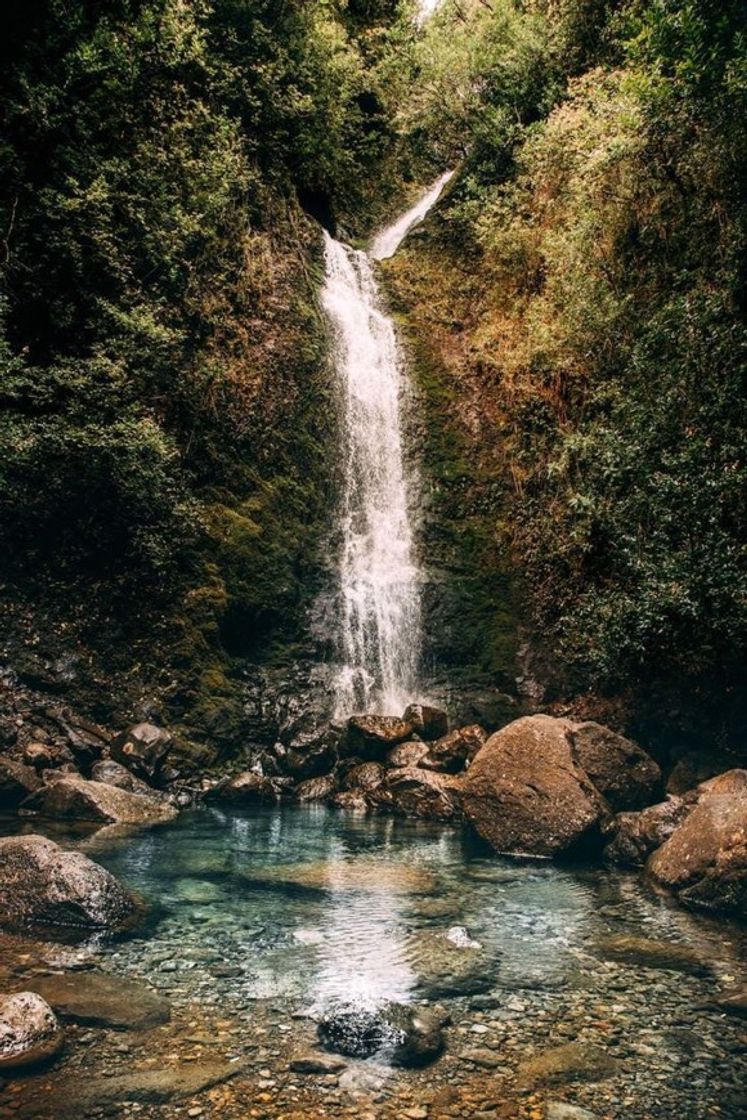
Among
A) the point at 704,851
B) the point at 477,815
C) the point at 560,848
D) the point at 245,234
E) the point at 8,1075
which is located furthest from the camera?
the point at 245,234

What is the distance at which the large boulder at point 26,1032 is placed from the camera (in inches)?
163

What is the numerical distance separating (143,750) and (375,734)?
4.08 meters

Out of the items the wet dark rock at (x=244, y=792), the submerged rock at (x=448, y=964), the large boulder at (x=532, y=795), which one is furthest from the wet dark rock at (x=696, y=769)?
the wet dark rock at (x=244, y=792)

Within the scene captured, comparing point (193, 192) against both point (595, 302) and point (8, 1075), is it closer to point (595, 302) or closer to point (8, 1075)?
point (595, 302)

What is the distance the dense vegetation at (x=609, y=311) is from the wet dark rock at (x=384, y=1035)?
21.2 ft

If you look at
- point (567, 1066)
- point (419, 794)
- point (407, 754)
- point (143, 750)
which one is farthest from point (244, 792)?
point (567, 1066)

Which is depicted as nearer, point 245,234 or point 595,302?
point 595,302

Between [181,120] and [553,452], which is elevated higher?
[181,120]

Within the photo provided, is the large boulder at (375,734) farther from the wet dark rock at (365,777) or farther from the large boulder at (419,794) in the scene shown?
the large boulder at (419,794)

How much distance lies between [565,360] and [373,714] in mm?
8491

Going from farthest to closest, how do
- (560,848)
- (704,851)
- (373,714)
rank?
1. (373,714)
2. (560,848)
3. (704,851)

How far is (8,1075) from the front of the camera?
13.2 feet

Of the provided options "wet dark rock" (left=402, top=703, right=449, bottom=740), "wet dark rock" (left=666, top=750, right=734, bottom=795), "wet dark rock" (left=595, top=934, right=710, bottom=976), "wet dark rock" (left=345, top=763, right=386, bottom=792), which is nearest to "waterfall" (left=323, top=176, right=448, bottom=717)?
"wet dark rock" (left=402, top=703, right=449, bottom=740)

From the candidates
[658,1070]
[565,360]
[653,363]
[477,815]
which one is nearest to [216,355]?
[565,360]
